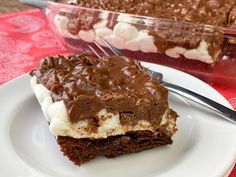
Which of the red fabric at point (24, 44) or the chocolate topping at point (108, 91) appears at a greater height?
the chocolate topping at point (108, 91)

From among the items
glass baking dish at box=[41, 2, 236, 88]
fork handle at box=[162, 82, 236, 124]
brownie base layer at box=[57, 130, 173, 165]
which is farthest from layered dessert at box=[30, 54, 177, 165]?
glass baking dish at box=[41, 2, 236, 88]

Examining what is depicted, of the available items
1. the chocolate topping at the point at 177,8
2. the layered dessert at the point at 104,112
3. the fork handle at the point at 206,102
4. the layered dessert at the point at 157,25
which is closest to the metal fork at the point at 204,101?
the fork handle at the point at 206,102

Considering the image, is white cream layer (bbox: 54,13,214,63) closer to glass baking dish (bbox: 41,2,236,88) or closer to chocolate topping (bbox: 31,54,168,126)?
glass baking dish (bbox: 41,2,236,88)

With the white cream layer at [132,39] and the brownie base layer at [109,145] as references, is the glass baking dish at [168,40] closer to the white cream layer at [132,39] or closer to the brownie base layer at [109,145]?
the white cream layer at [132,39]

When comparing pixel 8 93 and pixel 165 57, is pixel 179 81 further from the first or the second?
pixel 8 93

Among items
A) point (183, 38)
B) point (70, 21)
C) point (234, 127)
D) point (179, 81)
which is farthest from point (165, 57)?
point (234, 127)
